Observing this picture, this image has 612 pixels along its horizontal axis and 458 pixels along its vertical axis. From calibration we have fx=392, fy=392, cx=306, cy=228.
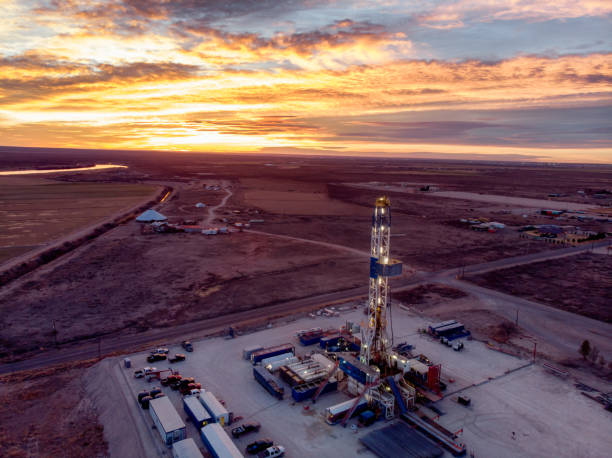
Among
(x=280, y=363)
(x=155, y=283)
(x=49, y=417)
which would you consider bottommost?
(x=49, y=417)

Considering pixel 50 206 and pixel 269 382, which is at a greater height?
pixel 50 206

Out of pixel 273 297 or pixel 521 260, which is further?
pixel 521 260

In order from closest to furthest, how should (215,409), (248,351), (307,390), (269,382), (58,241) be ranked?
(215,409) < (307,390) < (269,382) < (248,351) < (58,241)

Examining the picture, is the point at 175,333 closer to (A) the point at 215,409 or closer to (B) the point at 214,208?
(A) the point at 215,409

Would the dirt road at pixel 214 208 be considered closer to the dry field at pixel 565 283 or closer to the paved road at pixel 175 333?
the paved road at pixel 175 333

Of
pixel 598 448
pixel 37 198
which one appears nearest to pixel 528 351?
pixel 598 448

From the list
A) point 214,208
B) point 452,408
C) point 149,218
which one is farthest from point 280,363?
point 214,208

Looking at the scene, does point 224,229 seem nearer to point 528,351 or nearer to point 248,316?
point 248,316
